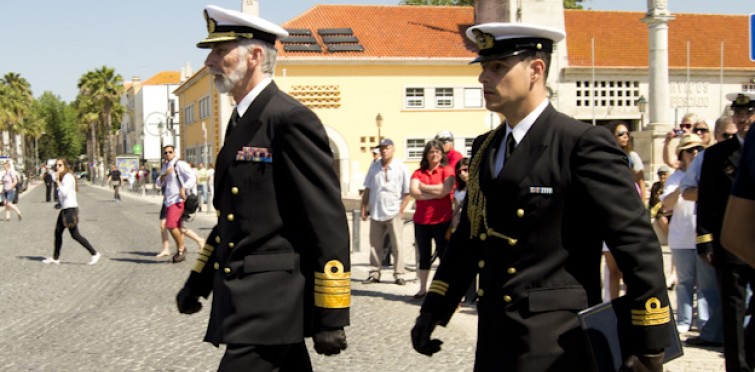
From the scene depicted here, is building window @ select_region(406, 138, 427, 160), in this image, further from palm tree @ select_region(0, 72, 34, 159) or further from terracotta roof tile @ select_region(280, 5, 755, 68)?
palm tree @ select_region(0, 72, 34, 159)

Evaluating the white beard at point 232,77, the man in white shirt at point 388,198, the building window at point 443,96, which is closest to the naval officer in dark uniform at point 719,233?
the white beard at point 232,77

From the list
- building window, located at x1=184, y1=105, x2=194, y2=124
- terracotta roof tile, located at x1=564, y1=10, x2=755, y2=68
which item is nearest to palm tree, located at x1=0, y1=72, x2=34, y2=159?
building window, located at x1=184, y1=105, x2=194, y2=124

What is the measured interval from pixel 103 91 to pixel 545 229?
9523 centimetres

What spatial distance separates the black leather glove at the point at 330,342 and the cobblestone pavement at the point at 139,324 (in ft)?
11.2

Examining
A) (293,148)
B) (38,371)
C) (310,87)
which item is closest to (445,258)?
(293,148)

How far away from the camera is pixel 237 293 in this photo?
153 inches

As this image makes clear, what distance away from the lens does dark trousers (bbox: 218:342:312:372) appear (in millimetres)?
3816

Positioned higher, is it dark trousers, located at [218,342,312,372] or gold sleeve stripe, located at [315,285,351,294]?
gold sleeve stripe, located at [315,285,351,294]

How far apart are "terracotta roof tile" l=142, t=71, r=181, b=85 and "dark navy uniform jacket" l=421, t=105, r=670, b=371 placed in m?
111

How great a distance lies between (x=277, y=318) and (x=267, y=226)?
14.7 inches

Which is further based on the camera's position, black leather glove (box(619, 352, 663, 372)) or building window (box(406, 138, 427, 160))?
building window (box(406, 138, 427, 160))

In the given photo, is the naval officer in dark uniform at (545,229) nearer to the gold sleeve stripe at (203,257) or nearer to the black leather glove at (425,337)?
the black leather glove at (425,337)

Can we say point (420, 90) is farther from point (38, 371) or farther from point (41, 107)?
point (41, 107)

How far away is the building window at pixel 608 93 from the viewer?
5444 centimetres
